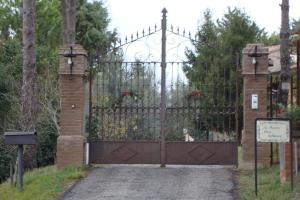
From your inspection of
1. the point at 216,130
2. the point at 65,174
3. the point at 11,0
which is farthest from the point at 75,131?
the point at 11,0

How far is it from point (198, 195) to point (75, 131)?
3.82m

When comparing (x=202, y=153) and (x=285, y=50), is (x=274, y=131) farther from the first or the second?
(x=285, y=50)

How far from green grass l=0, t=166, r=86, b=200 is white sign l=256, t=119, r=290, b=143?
3.64m

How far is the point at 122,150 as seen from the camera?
13.4 m

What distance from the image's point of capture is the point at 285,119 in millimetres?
9938

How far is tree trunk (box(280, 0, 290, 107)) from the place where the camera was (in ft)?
44.3

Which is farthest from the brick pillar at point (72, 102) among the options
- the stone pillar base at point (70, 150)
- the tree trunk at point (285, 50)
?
the tree trunk at point (285, 50)

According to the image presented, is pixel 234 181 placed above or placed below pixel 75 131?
below

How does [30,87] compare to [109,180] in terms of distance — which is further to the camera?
[30,87]

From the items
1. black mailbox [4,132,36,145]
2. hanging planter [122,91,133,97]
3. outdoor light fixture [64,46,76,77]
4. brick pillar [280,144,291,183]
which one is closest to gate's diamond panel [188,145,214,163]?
hanging planter [122,91,133,97]

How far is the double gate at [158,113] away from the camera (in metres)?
13.4

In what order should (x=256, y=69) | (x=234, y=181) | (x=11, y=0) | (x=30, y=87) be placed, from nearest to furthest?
(x=234, y=181), (x=256, y=69), (x=30, y=87), (x=11, y=0)

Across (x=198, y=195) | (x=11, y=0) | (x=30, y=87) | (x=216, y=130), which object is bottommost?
(x=198, y=195)

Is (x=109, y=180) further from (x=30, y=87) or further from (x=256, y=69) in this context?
(x=30, y=87)
